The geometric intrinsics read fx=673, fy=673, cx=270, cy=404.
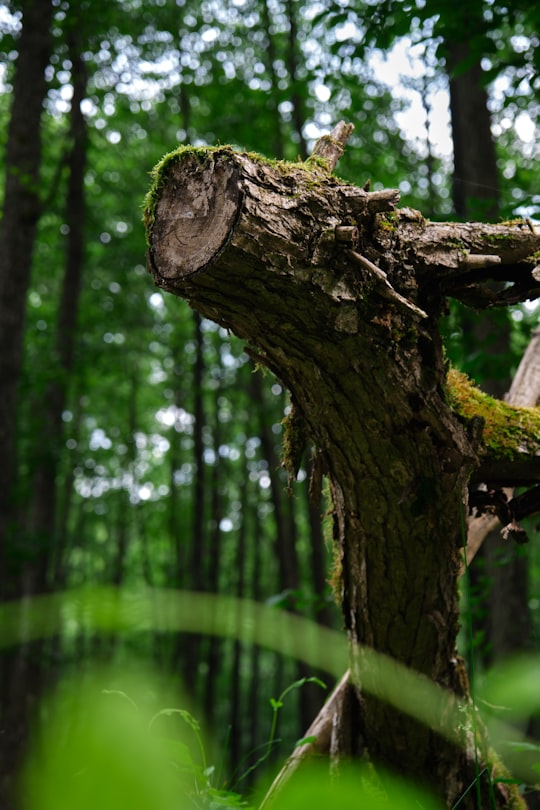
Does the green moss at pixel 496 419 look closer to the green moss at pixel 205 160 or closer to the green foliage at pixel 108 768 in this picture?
the green moss at pixel 205 160

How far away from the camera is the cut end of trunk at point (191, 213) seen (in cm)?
177

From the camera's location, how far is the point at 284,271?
1.79 metres

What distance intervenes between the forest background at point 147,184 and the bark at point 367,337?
1.83 feet

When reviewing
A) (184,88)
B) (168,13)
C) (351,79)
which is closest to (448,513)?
(351,79)

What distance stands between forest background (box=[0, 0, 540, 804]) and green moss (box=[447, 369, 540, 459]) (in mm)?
614

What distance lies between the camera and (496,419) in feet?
8.36

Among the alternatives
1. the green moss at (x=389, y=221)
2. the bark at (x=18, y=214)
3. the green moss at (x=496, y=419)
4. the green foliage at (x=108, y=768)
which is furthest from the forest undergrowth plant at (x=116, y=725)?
the bark at (x=18, y=214)

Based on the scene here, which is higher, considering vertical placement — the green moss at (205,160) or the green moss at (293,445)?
the green moss at (205,160)

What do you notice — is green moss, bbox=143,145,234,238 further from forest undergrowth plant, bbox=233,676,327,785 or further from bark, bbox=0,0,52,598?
bark, bbox=0,0,52,598

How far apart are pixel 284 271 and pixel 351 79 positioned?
3.75 m

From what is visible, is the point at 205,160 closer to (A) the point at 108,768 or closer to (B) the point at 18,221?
(A) the point at 108,768

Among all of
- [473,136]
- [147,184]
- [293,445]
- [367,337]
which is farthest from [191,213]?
[147,184]

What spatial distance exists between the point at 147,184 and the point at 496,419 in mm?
8672

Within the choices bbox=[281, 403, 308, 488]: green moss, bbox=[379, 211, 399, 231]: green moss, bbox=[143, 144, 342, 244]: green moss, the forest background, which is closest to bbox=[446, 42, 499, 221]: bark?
the forest background
